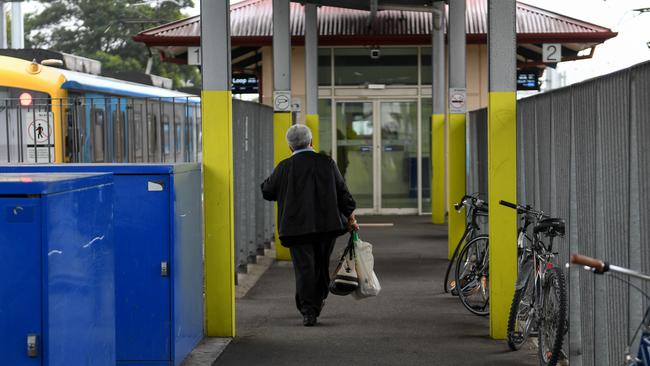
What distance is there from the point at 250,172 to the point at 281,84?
186cm

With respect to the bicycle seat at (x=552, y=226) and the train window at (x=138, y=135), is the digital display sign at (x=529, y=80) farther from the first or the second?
the bicycle seat at (x=552, y=226)

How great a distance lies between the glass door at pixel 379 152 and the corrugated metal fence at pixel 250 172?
7806mm

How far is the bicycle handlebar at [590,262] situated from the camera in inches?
162

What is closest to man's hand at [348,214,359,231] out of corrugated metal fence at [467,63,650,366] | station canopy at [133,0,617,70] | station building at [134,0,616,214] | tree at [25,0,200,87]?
corrugated metal fence at [467,63,650,366]

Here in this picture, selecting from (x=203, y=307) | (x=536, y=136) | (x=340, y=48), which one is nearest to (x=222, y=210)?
(x=203, y=307)

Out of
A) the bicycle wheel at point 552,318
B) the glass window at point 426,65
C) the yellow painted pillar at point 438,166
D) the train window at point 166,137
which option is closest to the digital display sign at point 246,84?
the glass window at point 426,65

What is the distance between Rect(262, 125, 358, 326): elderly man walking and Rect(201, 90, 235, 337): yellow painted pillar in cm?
76

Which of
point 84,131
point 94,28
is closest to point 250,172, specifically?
point 84,131

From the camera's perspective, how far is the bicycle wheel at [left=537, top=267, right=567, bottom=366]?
7461mm

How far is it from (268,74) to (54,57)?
813cm

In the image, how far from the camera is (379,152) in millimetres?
26156

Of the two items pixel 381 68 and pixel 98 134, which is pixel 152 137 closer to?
pixel 98 134

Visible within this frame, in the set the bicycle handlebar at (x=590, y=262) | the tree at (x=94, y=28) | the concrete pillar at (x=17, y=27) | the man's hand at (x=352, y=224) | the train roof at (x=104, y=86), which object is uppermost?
the tree at (x=94, y=28)

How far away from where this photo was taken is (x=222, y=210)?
379 inches
